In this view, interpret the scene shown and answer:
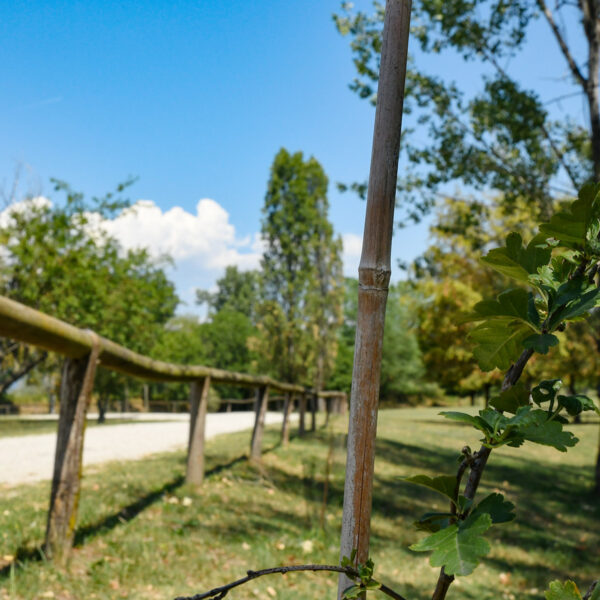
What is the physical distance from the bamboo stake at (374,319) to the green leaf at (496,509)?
146 mm

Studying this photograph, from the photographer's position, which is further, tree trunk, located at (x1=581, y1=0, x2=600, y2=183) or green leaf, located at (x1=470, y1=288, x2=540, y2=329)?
tree trunk, located at (x1=581, y1=0, x2=600, y2=183)

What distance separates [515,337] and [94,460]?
8.41 m

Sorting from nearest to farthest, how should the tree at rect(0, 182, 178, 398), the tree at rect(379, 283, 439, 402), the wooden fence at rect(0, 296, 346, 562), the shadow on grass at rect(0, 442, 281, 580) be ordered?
the wooden fence at rect(0, 296, 346, 562) → the shadow on grass at rect(0, 442, 281, 580) → the tree at rect(0, 182, 178, 398) → the tree at rect(379, 283, 439, 402)

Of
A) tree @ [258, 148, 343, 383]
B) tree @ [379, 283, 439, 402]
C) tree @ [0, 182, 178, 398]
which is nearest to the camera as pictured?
tree @ [0, 182, 178, 398]

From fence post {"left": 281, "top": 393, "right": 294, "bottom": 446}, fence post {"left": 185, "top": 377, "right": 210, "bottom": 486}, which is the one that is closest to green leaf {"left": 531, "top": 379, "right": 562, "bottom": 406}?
fence post {"left": 185, "top": 377, "right": 210, "bottom": 486}

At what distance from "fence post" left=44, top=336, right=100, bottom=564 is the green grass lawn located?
0.16 m

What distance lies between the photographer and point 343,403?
21.2 m

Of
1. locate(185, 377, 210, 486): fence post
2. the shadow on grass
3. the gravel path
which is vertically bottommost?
the gravel path

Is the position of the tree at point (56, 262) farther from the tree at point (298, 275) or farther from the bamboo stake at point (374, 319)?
the bamboo stake at point (374, 319)

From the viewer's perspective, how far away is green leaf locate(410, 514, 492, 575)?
0.50 m

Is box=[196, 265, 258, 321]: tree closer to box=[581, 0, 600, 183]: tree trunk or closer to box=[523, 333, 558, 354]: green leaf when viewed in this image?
box=[581, 0, 600, 183]: tree trunk

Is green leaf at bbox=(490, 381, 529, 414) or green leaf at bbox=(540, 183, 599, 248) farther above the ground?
green leaf at bbox=(540, 183, 599, 248)

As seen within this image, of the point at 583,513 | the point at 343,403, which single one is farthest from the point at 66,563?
the point at 343,403

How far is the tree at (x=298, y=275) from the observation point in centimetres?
1938
